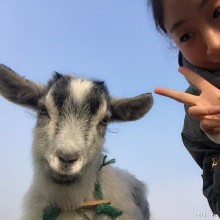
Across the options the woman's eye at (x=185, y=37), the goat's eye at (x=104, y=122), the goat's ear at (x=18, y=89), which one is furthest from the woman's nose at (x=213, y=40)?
the goat's ear at (x=18, y=89)

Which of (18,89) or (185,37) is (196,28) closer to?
(185,37)

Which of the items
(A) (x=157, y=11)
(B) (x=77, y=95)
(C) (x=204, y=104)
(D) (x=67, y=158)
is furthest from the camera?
(B) (x=77, y=95)

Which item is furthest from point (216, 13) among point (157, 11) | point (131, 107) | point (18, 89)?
point (18, 89)

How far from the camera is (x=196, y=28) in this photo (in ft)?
7.55

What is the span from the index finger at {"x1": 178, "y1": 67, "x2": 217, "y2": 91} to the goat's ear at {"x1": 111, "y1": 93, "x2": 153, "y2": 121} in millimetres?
2010

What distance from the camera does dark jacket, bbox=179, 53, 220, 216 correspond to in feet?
8.10

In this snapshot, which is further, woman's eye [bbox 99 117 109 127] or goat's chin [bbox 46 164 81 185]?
woman's eye [bbox 99 117 109 127]

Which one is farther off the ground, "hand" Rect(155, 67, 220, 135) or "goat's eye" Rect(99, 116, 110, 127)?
"goat's eye" Rect(99, 116, 110, 127)

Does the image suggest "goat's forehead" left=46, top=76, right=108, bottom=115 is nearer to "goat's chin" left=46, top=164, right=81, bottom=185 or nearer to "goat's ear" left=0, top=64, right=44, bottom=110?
"goat's ear" left=0, top=64, right=44, bottom=110

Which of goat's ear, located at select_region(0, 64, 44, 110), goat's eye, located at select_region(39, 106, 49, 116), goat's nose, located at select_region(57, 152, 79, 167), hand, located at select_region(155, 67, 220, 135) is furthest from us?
goat's ear, located at select_region(0, 64, 44, 110)

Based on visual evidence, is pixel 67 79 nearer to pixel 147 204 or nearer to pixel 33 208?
pixel 33 208

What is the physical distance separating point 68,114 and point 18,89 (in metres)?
0.78

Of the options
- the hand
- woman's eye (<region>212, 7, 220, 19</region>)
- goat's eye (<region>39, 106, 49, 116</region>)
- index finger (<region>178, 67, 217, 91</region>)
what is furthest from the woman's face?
goat's eye (<region>39, 106, 49, 116</region>)

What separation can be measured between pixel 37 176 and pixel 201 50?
81.3 inches
